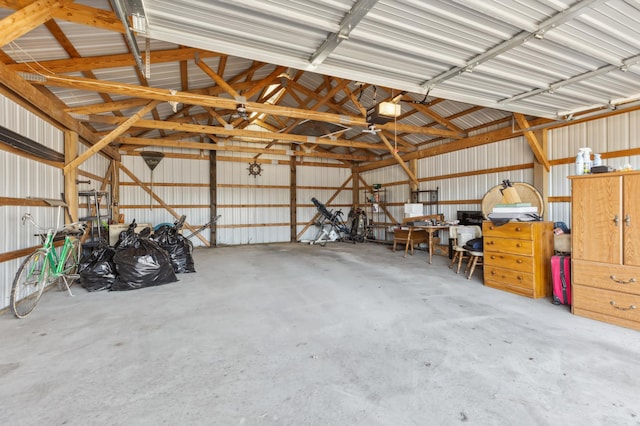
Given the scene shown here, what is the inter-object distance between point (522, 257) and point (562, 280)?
1.48 ft

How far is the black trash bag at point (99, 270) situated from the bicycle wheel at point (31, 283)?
49cm

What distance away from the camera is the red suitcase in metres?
3.09

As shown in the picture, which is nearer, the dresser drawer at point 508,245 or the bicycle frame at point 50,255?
the bicycle frame at point 50,255

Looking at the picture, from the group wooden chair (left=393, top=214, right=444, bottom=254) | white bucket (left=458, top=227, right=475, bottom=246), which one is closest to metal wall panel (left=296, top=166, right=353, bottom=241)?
wooden chair (left=393, top=214, right=444, bottom=254)

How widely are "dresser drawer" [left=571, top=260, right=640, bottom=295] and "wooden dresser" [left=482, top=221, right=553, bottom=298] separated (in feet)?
1.70

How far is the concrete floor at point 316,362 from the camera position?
148 cm

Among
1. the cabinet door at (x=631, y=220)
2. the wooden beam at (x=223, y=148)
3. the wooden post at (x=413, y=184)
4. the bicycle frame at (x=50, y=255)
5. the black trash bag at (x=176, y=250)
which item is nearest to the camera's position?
the cabinet door at (x=631, y=220)

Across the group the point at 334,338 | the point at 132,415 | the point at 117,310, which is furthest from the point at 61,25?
the point at 334,338

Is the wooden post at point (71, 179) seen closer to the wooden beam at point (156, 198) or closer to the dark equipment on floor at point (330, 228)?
the wooden beam at point (156, 198)

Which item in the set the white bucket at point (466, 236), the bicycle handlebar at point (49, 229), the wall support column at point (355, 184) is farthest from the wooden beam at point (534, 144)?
the bicycle handlebar at point (49, 229)

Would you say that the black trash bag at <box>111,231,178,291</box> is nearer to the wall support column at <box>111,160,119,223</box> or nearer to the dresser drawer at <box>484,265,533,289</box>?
the wall support column at <box>111,160,119,223</box>

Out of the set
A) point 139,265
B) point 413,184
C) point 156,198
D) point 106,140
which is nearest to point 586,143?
point 413,184

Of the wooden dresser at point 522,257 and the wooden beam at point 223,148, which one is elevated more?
the wooden beam at point 223,148

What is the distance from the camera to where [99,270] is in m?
3.93
